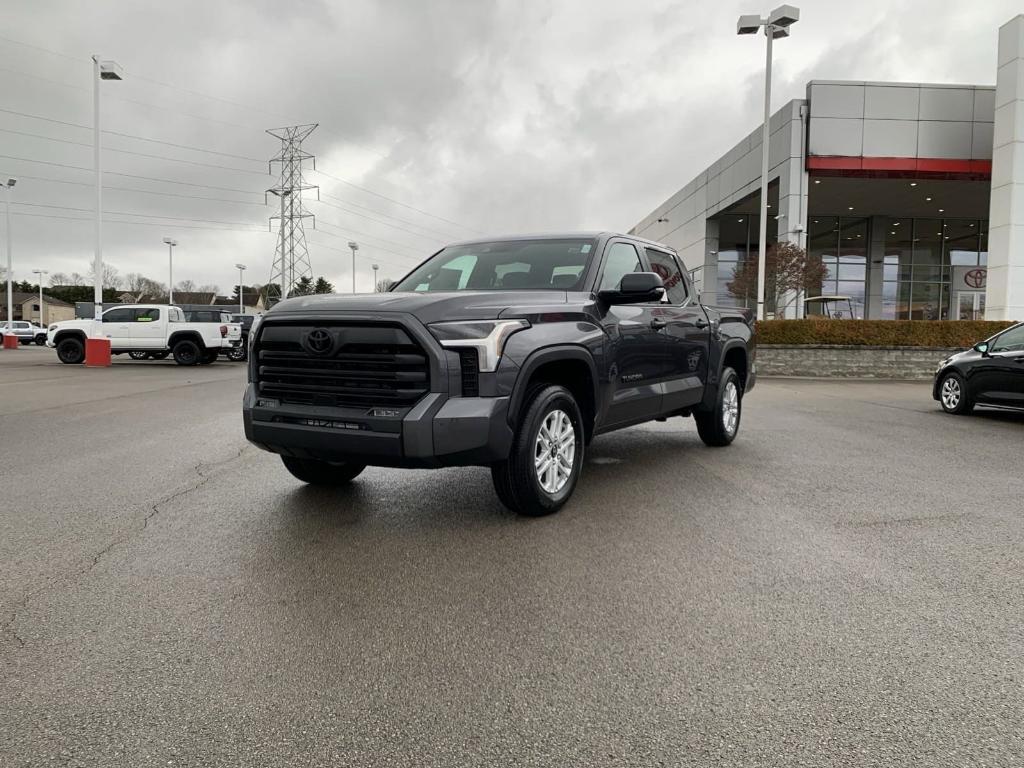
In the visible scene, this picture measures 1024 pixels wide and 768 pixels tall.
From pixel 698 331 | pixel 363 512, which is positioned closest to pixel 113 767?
pixel 363 512

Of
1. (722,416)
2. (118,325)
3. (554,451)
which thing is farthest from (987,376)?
(118,325)

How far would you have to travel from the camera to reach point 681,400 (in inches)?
269

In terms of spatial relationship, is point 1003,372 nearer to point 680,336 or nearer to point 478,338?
point 680,336

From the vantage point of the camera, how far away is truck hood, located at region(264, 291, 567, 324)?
446cm

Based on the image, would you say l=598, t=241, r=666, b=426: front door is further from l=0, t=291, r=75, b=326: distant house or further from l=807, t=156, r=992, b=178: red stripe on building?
l=0, t=291, r=75, b=326: distant house

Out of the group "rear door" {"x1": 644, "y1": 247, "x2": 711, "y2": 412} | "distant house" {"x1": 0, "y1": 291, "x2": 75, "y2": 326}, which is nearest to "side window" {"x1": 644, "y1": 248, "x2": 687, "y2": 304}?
"rear door" {"x1": 644, "y1": 247, "x2": 711, "y2": 412}

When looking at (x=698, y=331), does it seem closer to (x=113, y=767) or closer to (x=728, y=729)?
(x=728, y=729)

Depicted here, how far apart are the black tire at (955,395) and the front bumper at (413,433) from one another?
31.8 ft

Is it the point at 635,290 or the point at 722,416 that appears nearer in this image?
the point at 635,290

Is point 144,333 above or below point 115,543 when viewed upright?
above

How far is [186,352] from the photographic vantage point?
2517 cm

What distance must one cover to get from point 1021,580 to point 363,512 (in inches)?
151

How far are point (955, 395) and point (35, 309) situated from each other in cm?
12102

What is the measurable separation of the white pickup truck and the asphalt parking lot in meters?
19.6
